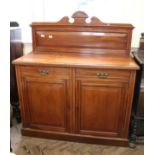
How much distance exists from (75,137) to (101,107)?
0.46m

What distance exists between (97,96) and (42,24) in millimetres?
1009

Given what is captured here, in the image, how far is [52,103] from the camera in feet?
5.79

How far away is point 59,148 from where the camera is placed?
70.9 inches

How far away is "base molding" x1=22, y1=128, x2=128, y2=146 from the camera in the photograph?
1.82m

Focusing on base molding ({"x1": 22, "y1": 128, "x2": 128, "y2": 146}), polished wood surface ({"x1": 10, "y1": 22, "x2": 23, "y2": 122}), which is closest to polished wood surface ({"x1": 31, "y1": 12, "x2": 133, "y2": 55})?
polished wood surface ({"x1": 10, "y1": 22, "x2": 23, "y2": 122})

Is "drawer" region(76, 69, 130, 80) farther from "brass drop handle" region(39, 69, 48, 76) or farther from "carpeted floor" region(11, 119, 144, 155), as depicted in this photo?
"carpeted floor" region(11, 119, 144, 155)

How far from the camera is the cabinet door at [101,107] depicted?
163 cm

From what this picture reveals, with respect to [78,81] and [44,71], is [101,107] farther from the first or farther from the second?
[44,71]

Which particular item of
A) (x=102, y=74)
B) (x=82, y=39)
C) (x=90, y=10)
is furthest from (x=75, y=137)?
(x=90, y=10)

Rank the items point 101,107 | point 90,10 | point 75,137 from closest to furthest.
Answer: point 101,107 < point 75,137 < point 90,10

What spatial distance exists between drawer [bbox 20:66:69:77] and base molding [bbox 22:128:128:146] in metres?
0.66

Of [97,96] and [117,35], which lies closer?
[97,96]

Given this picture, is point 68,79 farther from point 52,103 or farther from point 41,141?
point 41,141
